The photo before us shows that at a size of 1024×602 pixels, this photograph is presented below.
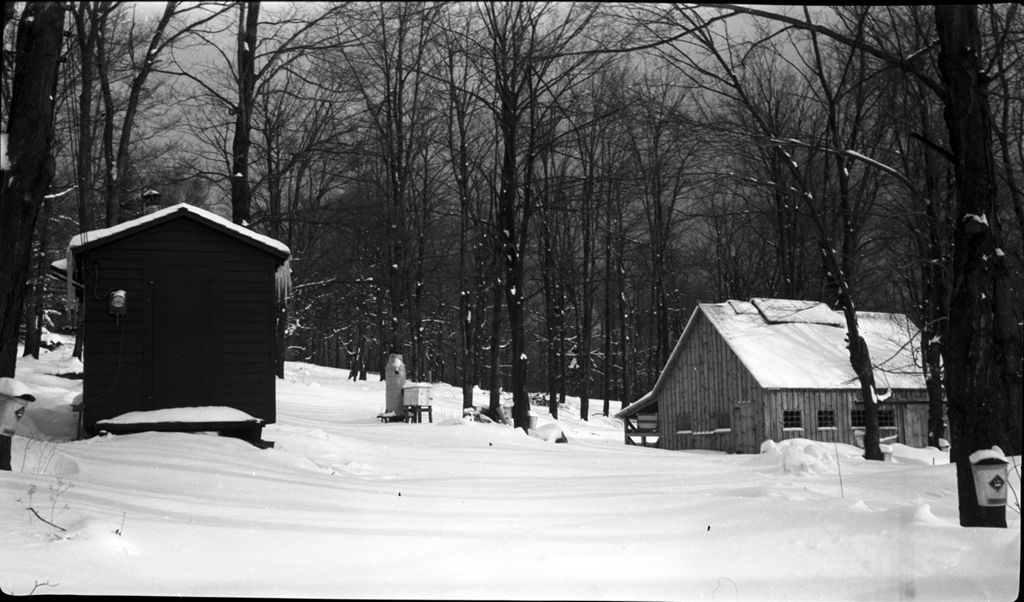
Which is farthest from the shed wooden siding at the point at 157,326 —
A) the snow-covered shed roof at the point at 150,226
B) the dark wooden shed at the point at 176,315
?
the snow-covered shed roof at the point at 150,226

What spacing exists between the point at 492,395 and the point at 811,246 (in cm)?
917

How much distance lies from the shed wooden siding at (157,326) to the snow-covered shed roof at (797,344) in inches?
481

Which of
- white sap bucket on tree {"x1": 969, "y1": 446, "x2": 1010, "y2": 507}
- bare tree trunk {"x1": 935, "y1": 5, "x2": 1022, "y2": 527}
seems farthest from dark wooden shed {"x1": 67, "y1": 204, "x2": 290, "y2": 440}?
white sap bucket on tree {"x1": 969, "y1": 446, "x2": 1010, "y2": 507}

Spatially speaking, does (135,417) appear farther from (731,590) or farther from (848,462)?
(848,462)

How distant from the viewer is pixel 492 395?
21.9 m

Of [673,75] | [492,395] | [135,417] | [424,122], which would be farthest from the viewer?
[424,122]

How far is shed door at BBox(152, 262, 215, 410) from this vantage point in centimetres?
1163


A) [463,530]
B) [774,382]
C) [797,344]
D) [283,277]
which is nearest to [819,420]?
[774,382]

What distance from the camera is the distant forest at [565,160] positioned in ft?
45.6

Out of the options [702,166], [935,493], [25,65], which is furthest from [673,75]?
[25,65]

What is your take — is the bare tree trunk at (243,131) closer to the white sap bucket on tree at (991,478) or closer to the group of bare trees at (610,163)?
the group of bare trees at (610,163)

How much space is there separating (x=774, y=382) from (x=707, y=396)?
7.04ft

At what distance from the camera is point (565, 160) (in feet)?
80.7

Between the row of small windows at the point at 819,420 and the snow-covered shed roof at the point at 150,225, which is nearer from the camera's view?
the snow-covered shed roof at the point at 150,225
